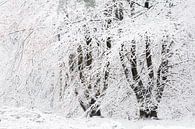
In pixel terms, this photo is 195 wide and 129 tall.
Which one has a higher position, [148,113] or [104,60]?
[104,60]

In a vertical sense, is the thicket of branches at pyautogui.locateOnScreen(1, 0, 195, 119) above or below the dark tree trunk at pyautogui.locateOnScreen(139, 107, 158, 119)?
above

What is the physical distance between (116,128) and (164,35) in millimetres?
4489

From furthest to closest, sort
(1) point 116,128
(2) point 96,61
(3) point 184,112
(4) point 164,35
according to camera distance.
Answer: (3) point 184,112 < (2) point 96,61 < (4) point 164,35 < (1) point 116,128

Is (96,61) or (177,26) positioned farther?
(96,61)

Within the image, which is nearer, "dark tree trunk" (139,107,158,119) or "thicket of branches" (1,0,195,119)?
"thicket of branches" (1,0,195,119)

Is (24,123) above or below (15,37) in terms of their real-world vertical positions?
below

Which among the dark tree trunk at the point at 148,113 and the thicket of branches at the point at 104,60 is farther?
the dark tree trunk at the point at 148,113

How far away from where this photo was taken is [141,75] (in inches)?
538

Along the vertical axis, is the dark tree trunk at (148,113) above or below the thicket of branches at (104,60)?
below

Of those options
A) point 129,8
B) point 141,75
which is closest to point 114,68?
point 141,75

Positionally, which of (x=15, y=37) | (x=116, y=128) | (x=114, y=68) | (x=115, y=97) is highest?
(x=15, y=37)

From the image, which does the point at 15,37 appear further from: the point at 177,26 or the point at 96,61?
the point at 177,26

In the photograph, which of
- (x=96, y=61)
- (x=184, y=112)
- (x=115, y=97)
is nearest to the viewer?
(x=96, y=61)

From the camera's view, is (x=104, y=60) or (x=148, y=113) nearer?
(x=104, y=60)
